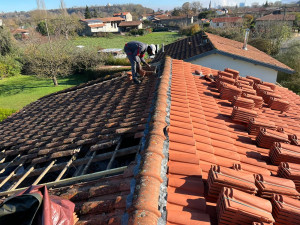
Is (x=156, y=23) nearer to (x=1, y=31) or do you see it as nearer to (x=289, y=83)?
(x=1, y=31)

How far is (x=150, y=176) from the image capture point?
246cm

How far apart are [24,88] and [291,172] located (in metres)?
30.6

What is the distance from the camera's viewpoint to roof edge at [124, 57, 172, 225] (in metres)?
2.03

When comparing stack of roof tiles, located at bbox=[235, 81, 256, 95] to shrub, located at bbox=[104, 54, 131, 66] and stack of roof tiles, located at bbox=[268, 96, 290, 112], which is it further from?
shrub, located at bbox=[104, 54, 131, 66]

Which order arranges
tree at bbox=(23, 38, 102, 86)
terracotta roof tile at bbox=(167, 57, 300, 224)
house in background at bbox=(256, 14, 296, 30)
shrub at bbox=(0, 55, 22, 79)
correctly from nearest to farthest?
terracotta roof tile at bbox=(167, 57, 300, 224)
tree at bbox=(23, 38, 102, 86)
house in background at bbox=(256, 14, 296, 30)
shrub at bbox=(0, 55, 22, 79)

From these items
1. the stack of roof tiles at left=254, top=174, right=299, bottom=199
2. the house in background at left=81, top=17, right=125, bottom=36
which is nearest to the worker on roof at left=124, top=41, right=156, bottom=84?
the stack of roof tiles at left=254, top=174, right=299, bottom=199

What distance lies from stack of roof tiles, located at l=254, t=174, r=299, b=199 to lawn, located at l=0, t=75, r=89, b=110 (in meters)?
22.6

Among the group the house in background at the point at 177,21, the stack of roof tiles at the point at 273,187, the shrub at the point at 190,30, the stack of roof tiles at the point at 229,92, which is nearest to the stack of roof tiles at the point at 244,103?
the stack of roof tiles at the point at 229,92

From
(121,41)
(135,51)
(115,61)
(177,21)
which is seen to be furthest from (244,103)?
(177,21)

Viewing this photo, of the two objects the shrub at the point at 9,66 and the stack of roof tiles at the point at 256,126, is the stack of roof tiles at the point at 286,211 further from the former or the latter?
the shrub at the point at 9,66

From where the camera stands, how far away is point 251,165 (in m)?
3.54

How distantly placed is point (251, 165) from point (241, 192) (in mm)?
1287

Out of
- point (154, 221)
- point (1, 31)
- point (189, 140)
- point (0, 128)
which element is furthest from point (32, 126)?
point (1, 31)

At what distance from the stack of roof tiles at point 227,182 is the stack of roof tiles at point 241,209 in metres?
0.19
